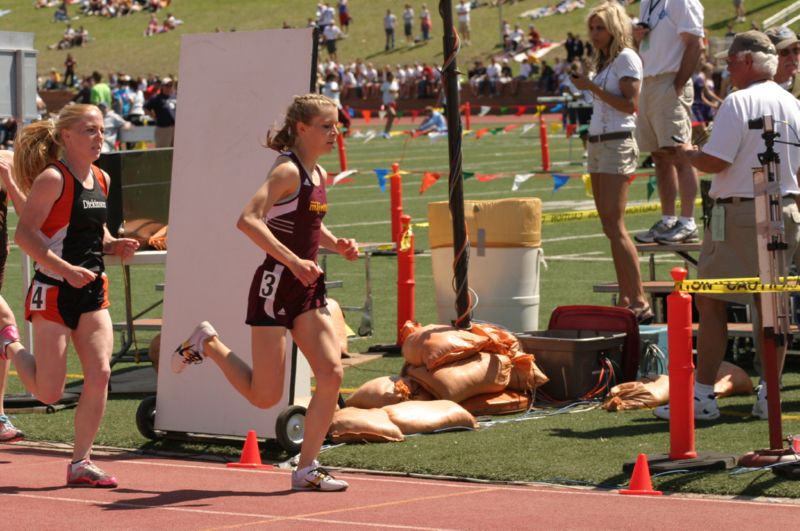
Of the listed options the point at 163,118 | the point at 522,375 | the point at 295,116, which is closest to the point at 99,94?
the point at 163,118

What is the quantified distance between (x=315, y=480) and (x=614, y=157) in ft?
14.6

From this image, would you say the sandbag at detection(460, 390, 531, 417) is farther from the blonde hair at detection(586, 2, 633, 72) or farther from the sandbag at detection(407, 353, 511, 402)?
the blonde hair at detection(586, 2, 633, 72)

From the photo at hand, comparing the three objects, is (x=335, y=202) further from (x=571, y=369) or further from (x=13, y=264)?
(x=571, y=369)

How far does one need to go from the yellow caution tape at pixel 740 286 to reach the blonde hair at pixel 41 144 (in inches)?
119

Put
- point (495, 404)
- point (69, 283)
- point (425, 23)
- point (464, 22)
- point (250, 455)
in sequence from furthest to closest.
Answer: point (425, 23) < point (464, 22) < point (495, 404) < point (250, 455) < point (69, 283)

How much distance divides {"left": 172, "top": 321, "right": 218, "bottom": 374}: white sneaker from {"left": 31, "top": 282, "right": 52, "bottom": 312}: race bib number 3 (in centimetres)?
69

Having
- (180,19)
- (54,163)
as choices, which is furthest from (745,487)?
(180,19)

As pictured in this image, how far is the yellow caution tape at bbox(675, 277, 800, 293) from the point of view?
7.69m

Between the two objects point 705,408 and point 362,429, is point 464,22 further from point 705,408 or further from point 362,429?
point 362,429

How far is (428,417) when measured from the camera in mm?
9297

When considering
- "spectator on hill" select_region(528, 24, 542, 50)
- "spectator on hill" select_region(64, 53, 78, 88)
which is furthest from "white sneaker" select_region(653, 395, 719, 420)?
"spectator on hill" select_region(64, 53, 78, 88)

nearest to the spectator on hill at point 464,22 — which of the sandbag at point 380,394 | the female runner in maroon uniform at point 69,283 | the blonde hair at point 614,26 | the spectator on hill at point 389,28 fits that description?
the spectator on hill at point 389,28

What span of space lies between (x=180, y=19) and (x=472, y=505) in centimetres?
8716

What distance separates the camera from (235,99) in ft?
30.3
